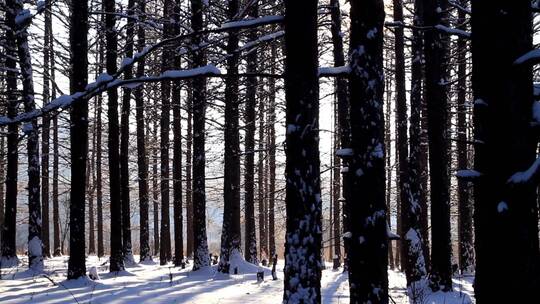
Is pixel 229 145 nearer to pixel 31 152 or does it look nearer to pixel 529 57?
pixel 31 152

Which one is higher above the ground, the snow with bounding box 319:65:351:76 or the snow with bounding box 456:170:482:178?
the snow with bounding box 319:65:351:76

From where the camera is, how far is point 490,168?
3.45m

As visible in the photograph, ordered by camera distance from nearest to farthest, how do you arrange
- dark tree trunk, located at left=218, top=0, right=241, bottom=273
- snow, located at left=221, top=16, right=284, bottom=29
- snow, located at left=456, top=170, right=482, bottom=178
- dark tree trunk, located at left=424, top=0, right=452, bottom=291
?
snow, located at left=456, top=170, right=482, bottom=178
snow, located at left=221, top=16, right=284, bottom=29
dark tree trunk, located at left=424, top=0, right=452, bottom=291
dark tree trunk, located at left=218, top=0, right=241, bottom=273

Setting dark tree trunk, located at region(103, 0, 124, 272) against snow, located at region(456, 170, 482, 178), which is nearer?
snow, located at region(456, 170, 482, 178)

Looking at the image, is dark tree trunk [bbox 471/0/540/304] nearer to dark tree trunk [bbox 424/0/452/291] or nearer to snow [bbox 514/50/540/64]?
snow [bbox 514/50/540/64]

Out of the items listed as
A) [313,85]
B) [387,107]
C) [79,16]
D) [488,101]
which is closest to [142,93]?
[79,16]

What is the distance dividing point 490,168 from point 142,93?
62.5 ft

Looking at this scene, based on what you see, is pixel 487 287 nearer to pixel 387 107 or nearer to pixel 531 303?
pixel 531 303

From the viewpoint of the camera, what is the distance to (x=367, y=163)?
242 inches

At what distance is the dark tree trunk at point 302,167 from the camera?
6387 mm

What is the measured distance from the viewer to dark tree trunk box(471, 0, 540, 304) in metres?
3.33

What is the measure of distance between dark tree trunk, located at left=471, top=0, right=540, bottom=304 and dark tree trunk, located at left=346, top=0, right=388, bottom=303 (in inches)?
101

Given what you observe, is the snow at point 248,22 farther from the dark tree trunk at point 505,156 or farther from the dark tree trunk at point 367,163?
the dark tree trunk at point 505,156

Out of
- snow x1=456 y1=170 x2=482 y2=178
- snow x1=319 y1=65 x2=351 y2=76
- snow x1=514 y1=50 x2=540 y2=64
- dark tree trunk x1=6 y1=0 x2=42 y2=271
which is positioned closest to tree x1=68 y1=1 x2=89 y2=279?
dark tree trunk x1=6 y1=0 x2=42 y2=271
